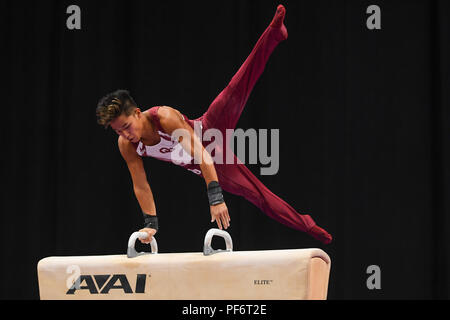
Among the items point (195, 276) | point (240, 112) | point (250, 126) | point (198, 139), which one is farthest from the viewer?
point (250, 126)

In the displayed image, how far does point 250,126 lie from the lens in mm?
4477

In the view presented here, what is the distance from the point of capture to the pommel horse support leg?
8.34 ft

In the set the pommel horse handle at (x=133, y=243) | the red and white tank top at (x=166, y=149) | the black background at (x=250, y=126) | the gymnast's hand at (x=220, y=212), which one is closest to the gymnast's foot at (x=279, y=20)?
the red and white tank top at (x=166, y=149)

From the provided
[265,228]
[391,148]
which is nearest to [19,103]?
[265,228]

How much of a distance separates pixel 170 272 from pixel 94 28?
2.74 meters

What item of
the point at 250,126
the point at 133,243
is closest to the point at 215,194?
the point at 133,243

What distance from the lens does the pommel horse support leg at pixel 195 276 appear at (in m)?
2.54

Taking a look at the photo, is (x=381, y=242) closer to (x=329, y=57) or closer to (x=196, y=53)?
(x=329, y=57)

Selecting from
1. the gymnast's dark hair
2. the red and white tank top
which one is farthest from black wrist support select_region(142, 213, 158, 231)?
→ the gymnast's dark hair

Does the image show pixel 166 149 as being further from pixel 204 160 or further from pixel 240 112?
pixel 240 112

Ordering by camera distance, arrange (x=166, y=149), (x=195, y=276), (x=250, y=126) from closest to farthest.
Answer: (x=195, y=276)
(x=166, y=149)
(x=250, y=126)

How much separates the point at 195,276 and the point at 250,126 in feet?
6.44

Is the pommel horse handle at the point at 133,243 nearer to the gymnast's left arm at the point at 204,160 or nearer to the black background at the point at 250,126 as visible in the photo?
the gymnast's left arm at the point at 204,160

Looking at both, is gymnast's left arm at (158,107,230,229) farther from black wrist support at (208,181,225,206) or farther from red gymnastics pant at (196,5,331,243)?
red gymnastics pant at (196,5,331,243)
